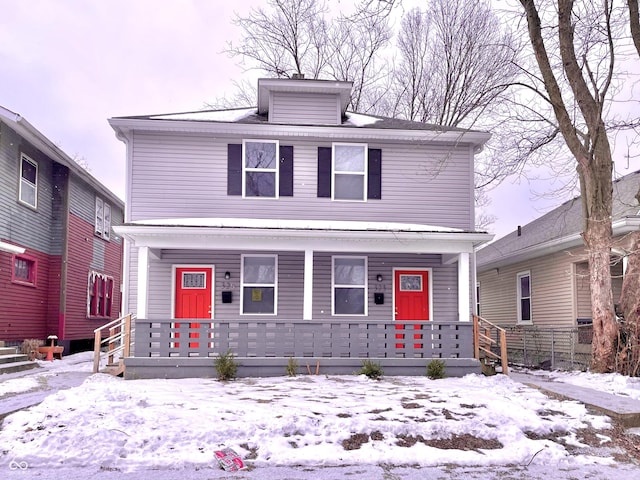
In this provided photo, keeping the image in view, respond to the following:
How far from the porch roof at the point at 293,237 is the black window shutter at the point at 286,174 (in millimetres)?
1210

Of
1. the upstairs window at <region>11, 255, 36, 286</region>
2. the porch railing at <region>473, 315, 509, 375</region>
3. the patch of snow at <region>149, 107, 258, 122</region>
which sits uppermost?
the patch of snow at <region>149, 107, 258, 122</region>

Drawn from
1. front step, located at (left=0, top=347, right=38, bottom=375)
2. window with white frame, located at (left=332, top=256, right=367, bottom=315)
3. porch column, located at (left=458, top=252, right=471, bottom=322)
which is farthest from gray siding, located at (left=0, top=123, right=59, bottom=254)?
porch column, located at (left=458, top=252, right=471, bottom=322)

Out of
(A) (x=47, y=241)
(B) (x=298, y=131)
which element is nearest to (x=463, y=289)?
(B) (x=298, y=131)

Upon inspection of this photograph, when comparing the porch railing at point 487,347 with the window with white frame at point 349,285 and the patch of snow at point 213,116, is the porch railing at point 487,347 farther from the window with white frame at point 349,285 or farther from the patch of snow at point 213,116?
the patch of snow at point 213,116

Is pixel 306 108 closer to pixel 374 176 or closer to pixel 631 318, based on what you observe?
pixel 374 176

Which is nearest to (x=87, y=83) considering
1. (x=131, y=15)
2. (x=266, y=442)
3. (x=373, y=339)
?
(x=131, y=15)

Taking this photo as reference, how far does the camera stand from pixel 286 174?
39.7 feet

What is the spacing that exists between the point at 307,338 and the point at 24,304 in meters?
8.03

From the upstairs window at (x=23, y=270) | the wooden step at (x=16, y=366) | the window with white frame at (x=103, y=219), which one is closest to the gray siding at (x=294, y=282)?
the wooden step at (x=16, y=366)

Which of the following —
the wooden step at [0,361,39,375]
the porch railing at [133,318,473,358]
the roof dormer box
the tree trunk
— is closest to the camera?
the tree trunk

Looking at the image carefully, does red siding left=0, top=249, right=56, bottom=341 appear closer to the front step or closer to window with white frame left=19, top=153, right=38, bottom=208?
the front step

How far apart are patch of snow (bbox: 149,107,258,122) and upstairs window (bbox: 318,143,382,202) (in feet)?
7.46

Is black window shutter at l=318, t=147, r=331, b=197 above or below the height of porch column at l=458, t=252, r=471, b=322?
above

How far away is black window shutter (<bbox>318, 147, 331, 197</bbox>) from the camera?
39.9 ft
